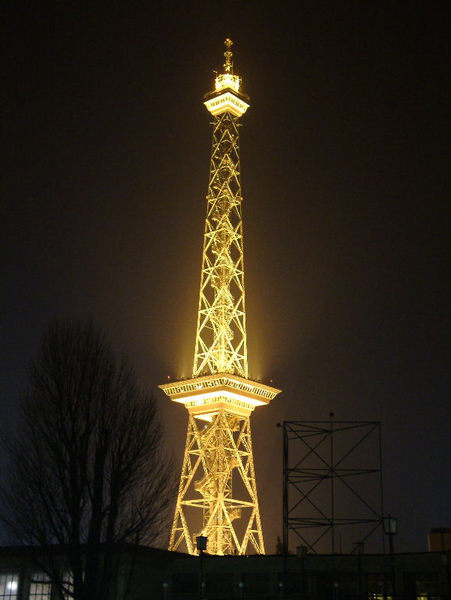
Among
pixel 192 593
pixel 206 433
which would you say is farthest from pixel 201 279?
pixel 192 593

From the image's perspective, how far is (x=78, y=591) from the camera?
3134 cm

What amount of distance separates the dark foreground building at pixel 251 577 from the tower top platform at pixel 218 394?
33.0 metres

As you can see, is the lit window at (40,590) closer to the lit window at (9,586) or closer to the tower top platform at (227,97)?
the lit window at (9,586)

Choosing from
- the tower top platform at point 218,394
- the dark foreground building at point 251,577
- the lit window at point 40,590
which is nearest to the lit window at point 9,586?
the dark foreground building at point 251,577

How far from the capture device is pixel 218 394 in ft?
272

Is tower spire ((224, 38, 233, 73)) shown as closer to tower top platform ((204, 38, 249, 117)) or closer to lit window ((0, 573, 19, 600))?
tower top platform ((204, 38, 249, 117))

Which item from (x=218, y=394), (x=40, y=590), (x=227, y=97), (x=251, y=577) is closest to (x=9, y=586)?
(x=40, y=590)

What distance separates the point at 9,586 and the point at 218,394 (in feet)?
128

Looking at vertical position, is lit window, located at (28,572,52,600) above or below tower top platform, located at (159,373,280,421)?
below

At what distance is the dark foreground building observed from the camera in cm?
4425

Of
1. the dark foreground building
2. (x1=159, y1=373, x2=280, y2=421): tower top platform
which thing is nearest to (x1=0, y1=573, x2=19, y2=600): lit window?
the dark foreground building

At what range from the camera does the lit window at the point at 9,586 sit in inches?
1796

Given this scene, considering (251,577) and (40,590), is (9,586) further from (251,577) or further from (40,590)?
(251,577)

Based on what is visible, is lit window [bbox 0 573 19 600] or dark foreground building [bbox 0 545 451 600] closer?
dark foreground building [bbox 0 545 451 600]
